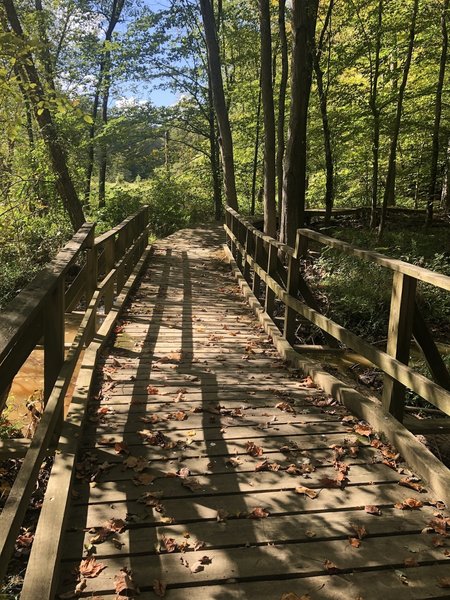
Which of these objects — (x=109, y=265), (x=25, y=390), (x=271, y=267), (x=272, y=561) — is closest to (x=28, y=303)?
(x=272, y=561)

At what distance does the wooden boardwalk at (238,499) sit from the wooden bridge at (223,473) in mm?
10

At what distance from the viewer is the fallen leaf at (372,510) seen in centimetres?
290

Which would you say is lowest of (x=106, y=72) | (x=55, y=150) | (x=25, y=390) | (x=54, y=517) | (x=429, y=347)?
(x=25, y=390)

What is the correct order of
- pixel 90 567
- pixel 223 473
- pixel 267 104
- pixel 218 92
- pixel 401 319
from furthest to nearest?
pixel 218 92
pixel 267 104
pixel 401 319
pixel 223 473
pixel 90 567

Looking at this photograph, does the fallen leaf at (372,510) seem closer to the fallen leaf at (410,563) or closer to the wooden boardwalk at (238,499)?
the wooden boardwalk at (238,499)

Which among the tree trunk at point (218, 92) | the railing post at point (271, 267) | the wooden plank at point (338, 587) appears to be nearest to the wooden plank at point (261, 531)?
the wooden plank at point (338, 587)

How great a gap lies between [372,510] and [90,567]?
1601 mm

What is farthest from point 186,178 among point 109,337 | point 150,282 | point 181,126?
point 109,337

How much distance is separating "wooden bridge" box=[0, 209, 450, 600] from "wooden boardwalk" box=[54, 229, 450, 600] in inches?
0.4

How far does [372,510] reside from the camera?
2.92 m

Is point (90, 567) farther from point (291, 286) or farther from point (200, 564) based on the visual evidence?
point (291, 286)

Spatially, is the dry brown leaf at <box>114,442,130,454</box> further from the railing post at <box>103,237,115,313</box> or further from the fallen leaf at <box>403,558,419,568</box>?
the railing post at <box>103,237,115,313</box>

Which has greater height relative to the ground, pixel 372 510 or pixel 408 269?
pixel 408 269

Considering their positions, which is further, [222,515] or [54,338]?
[54,338]
